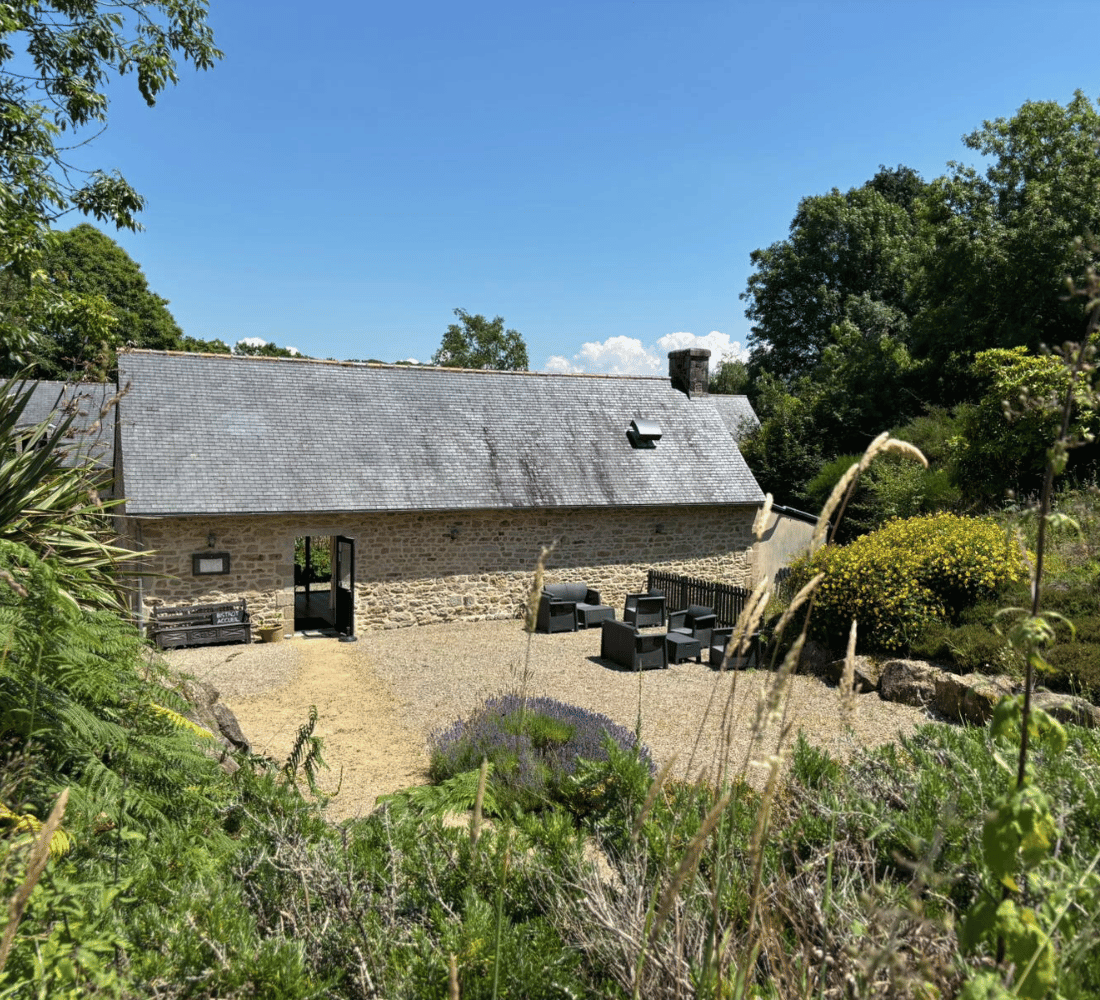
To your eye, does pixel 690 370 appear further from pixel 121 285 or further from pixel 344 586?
pixel 121 285

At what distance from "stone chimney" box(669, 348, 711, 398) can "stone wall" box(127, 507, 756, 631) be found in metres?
3.57

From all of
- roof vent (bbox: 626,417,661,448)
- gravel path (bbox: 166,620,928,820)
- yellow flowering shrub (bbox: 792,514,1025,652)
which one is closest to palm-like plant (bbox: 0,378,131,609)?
gravel path (bbox: 166,620,928,820)

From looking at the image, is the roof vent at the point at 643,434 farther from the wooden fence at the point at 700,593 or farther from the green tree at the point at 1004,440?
the green tree at the point at 1004,440

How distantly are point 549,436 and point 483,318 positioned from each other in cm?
2551

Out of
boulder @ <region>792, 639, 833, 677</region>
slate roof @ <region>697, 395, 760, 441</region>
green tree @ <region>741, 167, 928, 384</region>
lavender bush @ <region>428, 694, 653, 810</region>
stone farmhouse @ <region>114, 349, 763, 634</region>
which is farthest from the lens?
green tree @ <region>741, 167, 928, 384</region>

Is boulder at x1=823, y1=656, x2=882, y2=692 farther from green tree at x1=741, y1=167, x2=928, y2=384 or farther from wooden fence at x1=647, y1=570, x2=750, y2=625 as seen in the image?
green tree at x1=741, y1=167, x2=928, y2=384

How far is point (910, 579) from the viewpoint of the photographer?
10.8m

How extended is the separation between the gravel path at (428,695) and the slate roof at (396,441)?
2.60 meters

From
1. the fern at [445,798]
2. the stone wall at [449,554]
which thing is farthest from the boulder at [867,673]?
the fern at [445,798]

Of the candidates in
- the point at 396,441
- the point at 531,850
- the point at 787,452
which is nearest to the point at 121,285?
the point at 396,441

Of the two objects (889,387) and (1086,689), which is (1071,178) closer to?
(889,387)

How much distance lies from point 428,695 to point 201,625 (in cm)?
486

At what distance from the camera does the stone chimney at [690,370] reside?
774 inches

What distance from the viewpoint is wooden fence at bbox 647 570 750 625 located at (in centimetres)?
1398
